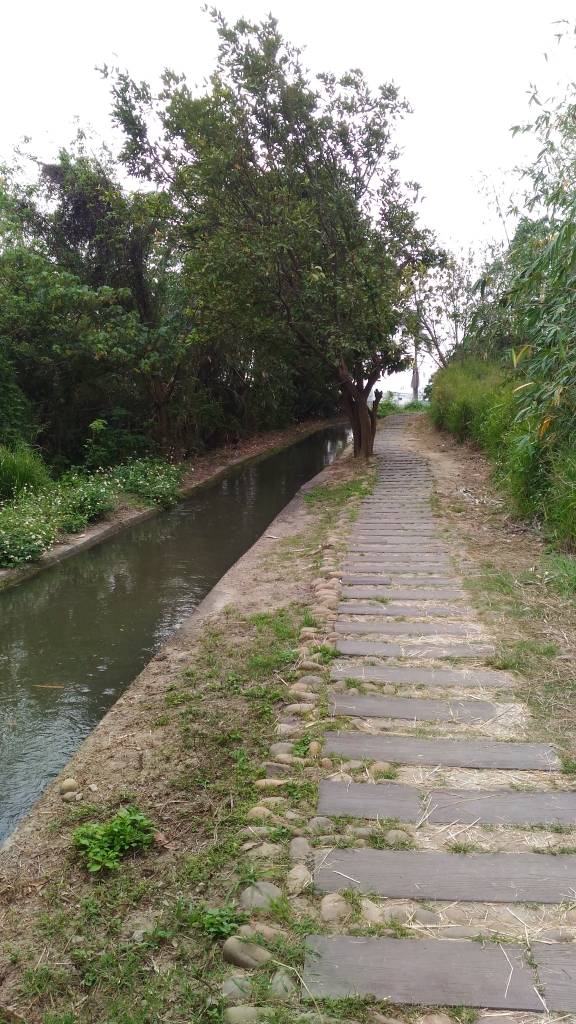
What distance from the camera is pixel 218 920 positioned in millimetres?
2049

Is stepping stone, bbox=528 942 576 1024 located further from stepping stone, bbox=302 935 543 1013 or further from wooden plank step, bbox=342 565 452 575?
wooden plank step, bbox=342 565 452 575

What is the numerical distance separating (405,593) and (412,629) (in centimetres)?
77

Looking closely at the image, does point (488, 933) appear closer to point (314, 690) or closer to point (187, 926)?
point (187, 926)

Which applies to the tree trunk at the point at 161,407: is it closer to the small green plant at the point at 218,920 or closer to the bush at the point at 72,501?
the bush at the point at 72,501

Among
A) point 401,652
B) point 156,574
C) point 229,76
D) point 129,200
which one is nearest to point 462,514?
point 156,574

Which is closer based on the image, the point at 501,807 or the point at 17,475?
the point at 501,807

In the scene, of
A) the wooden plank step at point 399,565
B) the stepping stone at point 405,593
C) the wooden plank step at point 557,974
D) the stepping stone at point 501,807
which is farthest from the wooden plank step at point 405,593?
the wooden plank step at point 557,974

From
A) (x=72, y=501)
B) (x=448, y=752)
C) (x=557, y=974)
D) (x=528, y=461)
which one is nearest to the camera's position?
(x=557, y=974)

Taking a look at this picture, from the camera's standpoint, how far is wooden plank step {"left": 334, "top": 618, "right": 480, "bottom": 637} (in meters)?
4.18

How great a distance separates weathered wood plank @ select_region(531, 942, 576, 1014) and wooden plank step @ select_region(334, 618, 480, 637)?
231 cm

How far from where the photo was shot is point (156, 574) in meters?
7.08

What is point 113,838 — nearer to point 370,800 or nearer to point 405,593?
point 370,800

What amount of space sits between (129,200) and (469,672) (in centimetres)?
1092

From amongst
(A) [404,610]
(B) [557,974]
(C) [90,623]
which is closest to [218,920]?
(B) [557,974]
